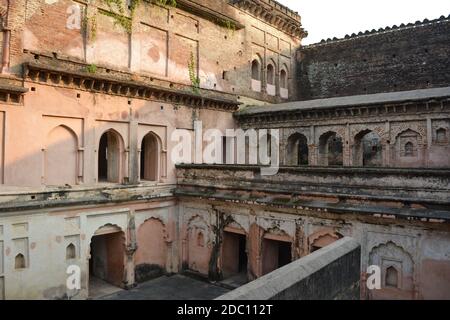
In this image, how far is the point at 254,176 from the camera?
11.5m

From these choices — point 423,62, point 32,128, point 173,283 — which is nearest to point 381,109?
point 423,62

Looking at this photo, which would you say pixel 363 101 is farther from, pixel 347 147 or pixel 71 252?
pixel 71 252

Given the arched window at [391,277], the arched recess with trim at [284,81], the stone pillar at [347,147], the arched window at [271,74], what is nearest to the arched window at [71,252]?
the arched window at [391,277]

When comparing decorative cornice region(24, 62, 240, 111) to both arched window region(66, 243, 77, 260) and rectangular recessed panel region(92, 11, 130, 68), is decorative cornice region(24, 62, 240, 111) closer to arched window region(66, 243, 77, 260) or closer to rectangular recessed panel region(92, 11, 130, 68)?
rectangular recessed panel region(92, 11, 130, 68)

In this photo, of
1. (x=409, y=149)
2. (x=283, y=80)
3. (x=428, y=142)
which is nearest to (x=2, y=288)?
(x=409, y=149)

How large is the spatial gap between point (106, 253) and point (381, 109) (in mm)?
10583

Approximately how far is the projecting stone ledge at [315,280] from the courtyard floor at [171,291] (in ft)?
21.6

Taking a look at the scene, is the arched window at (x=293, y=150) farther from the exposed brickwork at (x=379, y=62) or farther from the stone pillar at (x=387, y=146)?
the exposed brickwork at (x=379, y=62)

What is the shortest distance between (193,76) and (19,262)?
8.78 meters

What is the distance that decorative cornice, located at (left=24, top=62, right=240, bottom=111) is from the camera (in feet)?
33.4

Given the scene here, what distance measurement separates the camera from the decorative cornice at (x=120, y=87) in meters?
10.2

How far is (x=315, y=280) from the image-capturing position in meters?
4.37
